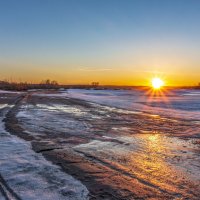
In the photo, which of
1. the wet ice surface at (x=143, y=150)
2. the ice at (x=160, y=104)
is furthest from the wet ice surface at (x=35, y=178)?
the ice at (x=160, y=104)

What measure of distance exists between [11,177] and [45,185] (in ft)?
2.26

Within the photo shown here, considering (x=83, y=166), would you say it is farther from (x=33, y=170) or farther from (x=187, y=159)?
(x=187, y=159)

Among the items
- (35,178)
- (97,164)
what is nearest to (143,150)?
(97,164)

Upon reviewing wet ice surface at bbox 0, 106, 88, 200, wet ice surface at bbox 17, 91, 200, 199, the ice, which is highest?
wet ice surface at bbox 0, 106, 88, 200

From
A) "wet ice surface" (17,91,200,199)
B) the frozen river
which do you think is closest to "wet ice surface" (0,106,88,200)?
the frozen river

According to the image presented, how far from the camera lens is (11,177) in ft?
18.4

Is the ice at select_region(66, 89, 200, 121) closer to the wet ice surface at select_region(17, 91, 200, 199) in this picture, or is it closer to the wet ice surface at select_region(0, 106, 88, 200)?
the wet ice surface at select_region(17, 91, 200, 199)

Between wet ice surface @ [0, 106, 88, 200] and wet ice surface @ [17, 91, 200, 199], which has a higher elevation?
wet ice surface @ [0, 106, 88, 200]

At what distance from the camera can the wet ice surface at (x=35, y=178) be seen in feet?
16.0

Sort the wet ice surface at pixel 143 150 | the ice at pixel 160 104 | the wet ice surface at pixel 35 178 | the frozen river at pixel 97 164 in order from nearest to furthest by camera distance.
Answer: the wet ice surface at pixel 35 178
the frozen river at pixel 97 164
the wet ice surface at pixel 143 150
the ice at pixel 160 104

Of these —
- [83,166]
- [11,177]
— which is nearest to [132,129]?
[83,166]

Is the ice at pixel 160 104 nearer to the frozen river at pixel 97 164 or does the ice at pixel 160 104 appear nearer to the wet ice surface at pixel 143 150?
the wet ice surface at pixel 143 150

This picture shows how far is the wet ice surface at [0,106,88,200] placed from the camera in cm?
488

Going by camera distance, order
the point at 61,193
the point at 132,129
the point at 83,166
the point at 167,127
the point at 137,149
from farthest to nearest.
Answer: the point at 167,127 < the point at 132,129 < the point at 137,149 < the point at 83,166 < the point at 61,193
